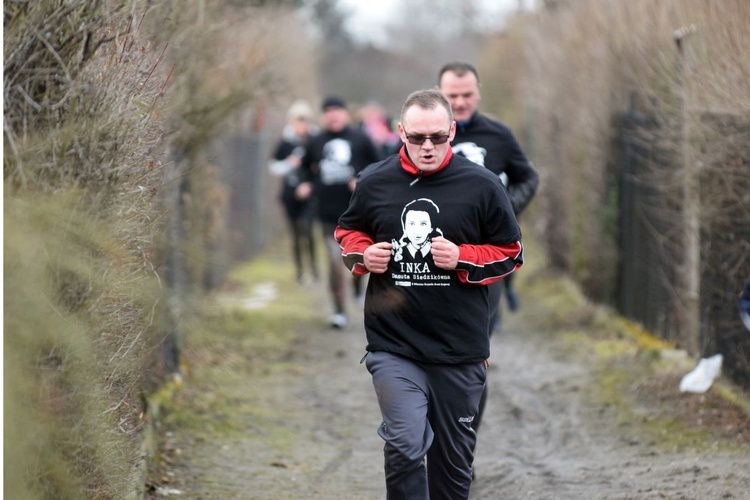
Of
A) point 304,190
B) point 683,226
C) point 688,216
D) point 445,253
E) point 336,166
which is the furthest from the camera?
point 304,190

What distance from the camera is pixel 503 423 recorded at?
27.4 ft

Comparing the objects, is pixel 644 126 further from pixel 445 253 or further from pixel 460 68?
pixel 445 253

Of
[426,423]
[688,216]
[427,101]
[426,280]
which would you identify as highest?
[427,101]

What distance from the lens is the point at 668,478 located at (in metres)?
6.39

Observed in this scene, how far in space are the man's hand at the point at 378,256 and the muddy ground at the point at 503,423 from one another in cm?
191

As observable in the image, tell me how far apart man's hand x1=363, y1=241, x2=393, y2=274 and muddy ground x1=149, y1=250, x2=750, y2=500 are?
1.91 meters

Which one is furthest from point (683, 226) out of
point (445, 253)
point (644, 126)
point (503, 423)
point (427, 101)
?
point (445, 253)

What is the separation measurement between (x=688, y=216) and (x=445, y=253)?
5.21m

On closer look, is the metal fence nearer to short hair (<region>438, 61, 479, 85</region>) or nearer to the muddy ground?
the muddy ground

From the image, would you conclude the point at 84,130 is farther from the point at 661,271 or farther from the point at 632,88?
the point at 632,88

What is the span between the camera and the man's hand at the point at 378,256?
190 inches

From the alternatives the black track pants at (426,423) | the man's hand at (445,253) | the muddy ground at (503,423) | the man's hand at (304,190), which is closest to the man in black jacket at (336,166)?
the muddy ground at (503,423)

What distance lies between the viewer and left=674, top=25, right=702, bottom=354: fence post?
8766mm

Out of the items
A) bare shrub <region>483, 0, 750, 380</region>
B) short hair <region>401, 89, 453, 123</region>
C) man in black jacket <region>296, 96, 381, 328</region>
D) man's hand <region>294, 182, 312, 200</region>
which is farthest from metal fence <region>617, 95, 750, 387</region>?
man's hand <region>294, 182, 312, 200</region>
